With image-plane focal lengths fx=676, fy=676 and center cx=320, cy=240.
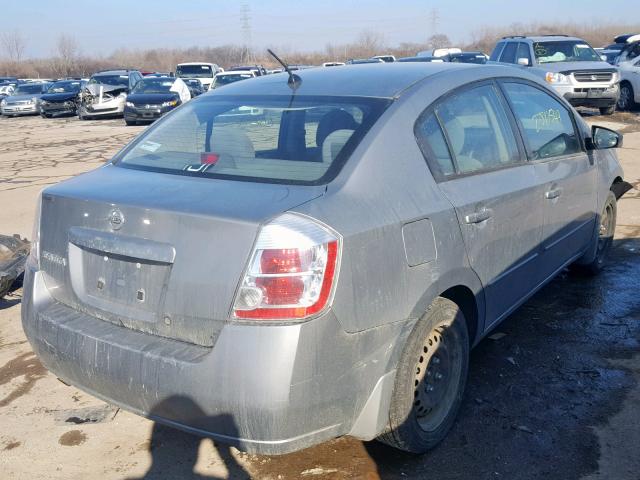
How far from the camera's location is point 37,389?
3982mm

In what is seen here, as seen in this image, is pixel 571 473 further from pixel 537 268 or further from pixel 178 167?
pixel 178 167

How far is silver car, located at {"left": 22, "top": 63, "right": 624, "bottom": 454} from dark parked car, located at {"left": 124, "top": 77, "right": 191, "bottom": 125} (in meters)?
17.3

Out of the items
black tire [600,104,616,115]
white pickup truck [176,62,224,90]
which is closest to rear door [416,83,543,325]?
black tire [600,104,616,115]

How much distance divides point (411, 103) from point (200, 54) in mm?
97949

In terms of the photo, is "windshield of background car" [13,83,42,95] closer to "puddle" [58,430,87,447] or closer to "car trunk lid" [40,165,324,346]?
"puddle" [58,430,87,447]

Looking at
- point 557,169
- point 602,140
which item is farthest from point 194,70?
point 557,169

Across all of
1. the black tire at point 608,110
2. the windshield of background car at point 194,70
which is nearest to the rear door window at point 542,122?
the black tire at point 608,110

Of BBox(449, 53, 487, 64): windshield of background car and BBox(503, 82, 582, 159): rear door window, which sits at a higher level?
A: BBox(449, 53, 487, 64): windshield of background car

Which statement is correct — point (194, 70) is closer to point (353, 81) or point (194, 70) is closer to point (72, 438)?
point (353, 81)

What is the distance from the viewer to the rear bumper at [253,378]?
2416 mm

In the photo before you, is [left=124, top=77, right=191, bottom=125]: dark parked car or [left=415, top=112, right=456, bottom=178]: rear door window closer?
[left=415, top=112, right=456, bottom=178]: rear door window

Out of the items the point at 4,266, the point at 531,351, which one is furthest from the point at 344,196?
the point at 4,266

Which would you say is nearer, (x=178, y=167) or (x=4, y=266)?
(x=178, y=167)

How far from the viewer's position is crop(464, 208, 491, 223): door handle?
127 inches
